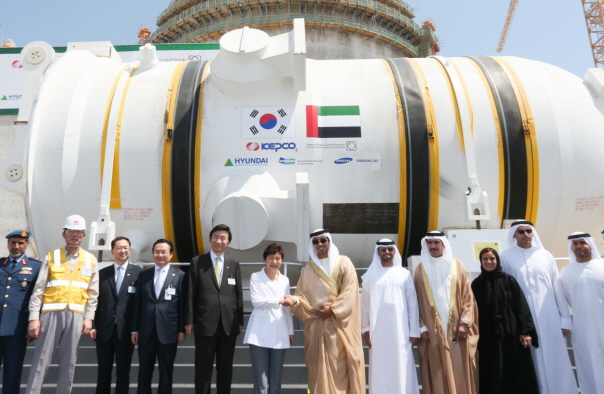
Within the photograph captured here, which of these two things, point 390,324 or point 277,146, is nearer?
point 390,324

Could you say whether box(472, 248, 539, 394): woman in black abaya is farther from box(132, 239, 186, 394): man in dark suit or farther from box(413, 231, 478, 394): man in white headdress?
box(132, 239, 186, 394): man in dark suit

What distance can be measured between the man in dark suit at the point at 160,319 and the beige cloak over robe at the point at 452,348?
2.45 m

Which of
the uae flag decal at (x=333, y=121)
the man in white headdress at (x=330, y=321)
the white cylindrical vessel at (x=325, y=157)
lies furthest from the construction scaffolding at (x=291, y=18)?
the man in white headdress at (x=330, y=321)

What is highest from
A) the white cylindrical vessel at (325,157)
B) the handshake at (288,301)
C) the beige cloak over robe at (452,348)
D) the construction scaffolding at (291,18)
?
the construction scaffolding at (291,18)

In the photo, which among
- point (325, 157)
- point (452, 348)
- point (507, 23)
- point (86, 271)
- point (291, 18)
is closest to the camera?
point (452, 348)

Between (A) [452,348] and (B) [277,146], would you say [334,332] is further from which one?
(B) [277,146]

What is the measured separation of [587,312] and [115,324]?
478 centimetres

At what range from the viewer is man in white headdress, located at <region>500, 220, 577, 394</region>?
4469mm

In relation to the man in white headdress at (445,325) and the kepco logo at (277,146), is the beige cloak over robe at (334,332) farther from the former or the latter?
the kepco logo at (277,146)

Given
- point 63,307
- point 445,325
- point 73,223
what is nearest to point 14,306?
point 63,307

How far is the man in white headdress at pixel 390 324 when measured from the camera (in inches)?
171

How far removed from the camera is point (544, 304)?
4.66 metres

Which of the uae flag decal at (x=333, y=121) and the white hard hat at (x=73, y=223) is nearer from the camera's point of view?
the white hard hat at (x=73, y=223)

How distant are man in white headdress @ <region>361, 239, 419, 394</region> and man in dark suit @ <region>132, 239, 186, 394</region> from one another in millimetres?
1930
